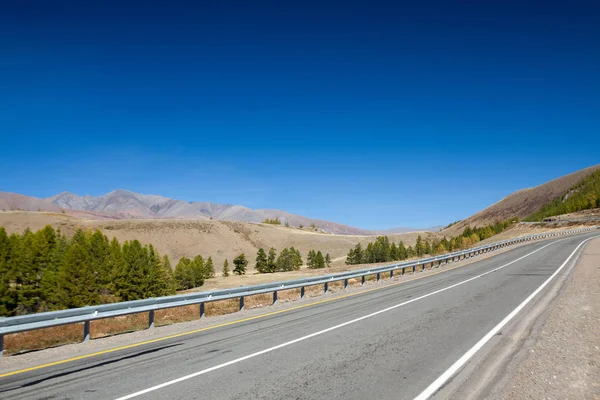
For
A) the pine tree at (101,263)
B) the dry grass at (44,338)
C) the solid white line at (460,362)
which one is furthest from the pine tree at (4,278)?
the solid white line at (460,362)

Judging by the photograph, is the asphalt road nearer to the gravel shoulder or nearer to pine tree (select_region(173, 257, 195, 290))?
the gravel shoulder

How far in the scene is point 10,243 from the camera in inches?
2447

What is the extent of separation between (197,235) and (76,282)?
113330 mm

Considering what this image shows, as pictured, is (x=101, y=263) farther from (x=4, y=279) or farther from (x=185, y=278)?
(x=185, y=278)

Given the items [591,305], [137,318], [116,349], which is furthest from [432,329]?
[137,318]

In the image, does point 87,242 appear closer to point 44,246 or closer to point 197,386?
point 44,246

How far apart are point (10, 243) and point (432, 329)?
2821 inches

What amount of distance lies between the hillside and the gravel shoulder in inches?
5399

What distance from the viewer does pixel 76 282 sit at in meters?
53.6

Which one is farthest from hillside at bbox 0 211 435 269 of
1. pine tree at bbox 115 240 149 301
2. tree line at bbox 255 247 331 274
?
pine tree at bbox 115 240 149 301

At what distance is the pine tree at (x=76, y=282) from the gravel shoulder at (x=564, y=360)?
55209 mm

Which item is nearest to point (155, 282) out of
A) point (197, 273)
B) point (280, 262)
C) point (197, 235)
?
point (197, 273)

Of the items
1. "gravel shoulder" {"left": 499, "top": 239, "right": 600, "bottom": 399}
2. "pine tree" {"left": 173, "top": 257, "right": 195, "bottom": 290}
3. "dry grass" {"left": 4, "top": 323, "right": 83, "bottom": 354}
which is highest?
"gravel shoulder" {"left": 499, "top": 239, "right": 600, "bottom": 399}

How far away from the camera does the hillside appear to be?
509 feet
